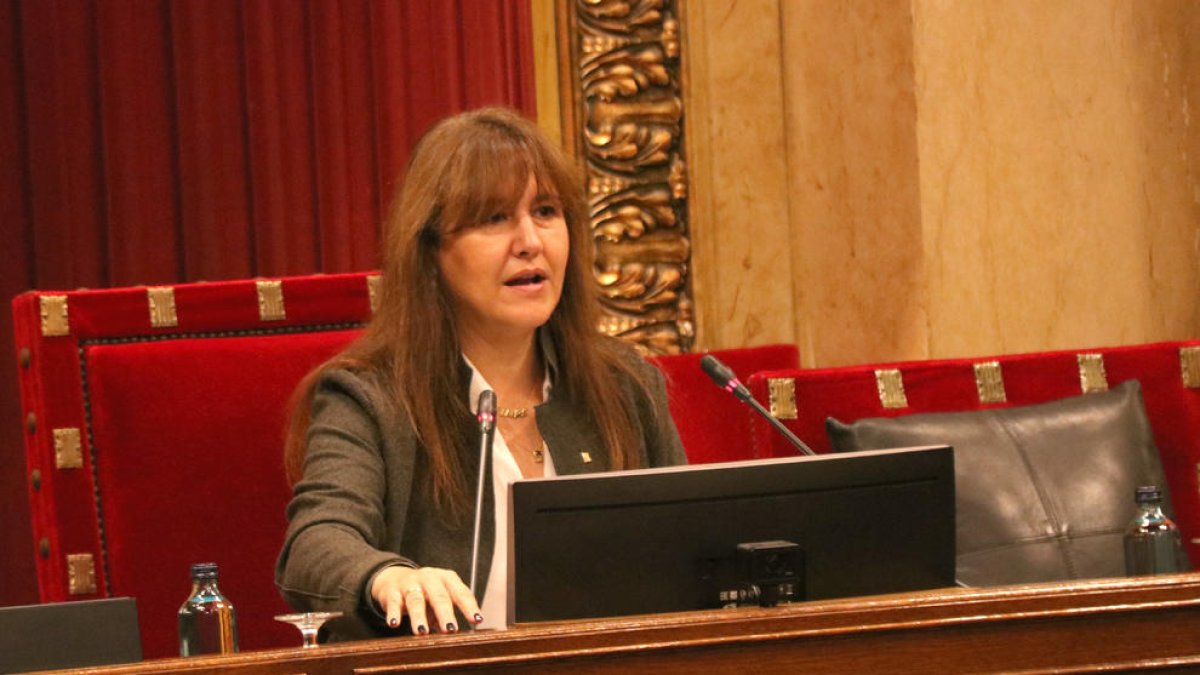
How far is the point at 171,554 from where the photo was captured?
2170 millimetres

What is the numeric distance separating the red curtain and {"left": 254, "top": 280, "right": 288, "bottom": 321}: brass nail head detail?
2.65 ft

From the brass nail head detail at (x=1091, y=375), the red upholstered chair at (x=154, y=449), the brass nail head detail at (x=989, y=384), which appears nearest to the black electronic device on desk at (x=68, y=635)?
the red upholstered chair at (x=154, y=449)

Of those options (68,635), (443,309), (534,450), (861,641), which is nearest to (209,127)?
(443,309)

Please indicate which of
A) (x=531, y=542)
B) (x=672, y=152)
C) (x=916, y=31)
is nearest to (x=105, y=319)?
(x=531, y=542)

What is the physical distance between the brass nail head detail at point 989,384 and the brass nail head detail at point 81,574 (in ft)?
4.39

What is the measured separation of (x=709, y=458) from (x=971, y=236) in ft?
2.67

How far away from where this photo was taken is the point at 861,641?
1262 millimetres

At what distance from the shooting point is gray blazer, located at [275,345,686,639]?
1.79m

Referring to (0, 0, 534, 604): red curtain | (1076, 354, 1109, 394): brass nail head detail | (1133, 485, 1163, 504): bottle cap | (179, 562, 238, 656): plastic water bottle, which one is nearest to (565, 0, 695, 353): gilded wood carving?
(0, 0, 534, 604): red curtain

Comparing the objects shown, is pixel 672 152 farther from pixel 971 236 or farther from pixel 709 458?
pixel 709 458

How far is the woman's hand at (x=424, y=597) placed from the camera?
4.76ft

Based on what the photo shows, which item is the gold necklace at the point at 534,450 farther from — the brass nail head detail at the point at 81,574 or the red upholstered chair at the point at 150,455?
the brass nail head detail at the point at 81,574

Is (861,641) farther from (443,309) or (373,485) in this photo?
(443,309)

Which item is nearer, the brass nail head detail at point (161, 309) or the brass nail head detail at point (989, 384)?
the brass nail head detail at point (161, 309)
